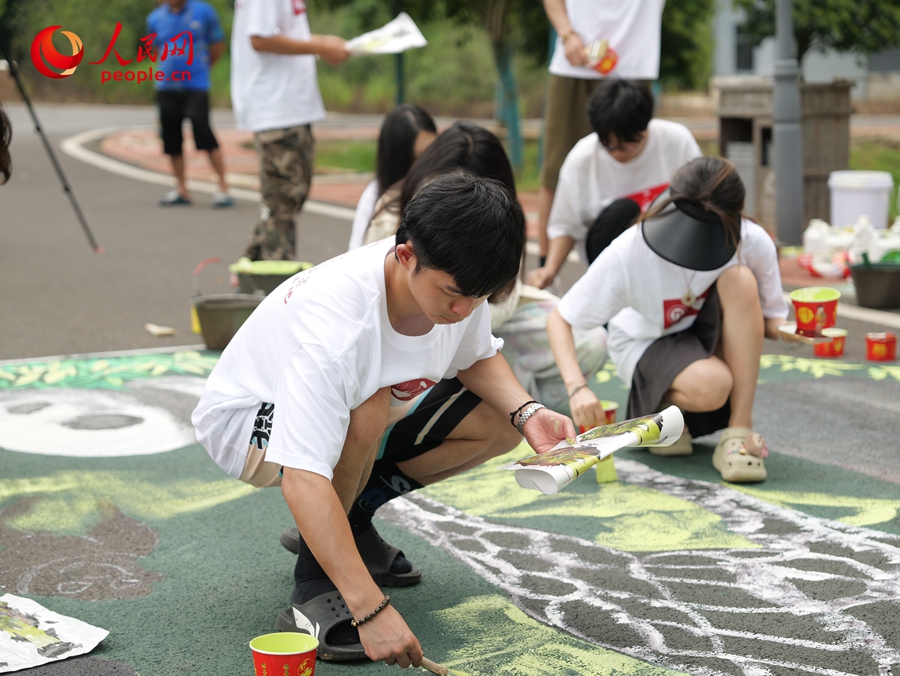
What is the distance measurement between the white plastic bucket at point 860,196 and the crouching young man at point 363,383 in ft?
16.5

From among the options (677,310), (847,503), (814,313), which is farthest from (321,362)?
(814,313)

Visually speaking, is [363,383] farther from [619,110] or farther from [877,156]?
[877,156]

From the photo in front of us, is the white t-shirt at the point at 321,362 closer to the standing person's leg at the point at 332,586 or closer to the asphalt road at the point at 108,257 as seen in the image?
the standing person's leg at the point at 332,586

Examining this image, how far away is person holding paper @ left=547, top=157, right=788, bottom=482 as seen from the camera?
3.01 metres

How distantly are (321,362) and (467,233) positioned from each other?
→ 34 centimetres

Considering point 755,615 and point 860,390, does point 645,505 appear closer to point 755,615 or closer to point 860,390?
point 755,615

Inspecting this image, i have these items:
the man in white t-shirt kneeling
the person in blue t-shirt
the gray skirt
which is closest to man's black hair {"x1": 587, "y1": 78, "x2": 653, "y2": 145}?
the man in white t-shirt kneeling

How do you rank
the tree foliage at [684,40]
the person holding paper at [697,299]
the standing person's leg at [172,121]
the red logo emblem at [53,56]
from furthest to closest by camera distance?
the tree foliage at [684,40], the standing person's leg at [172,121], the red logo emblem at [53,56], the person holding paper at [697,299]

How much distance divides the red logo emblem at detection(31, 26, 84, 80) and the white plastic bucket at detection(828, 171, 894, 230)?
14.9ft

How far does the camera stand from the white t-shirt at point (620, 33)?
A: 491 cm

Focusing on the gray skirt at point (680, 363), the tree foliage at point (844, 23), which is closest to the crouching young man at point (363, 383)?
the gray skirt at point (680, 363)

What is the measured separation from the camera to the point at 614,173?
420 cm

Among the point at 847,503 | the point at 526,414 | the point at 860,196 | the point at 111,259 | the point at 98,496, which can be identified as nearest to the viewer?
the point at 526,414

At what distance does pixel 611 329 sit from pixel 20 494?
1.79 meters
